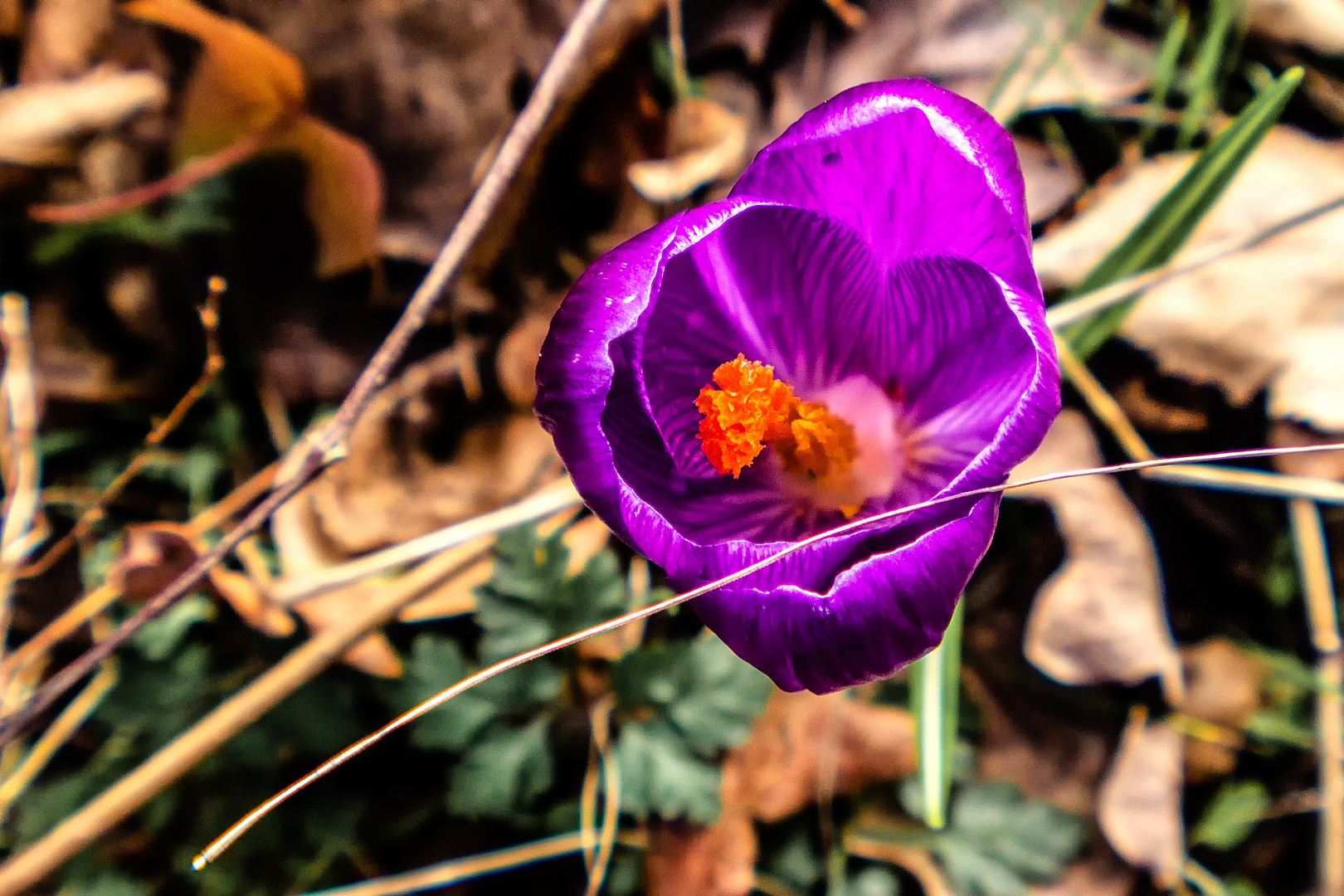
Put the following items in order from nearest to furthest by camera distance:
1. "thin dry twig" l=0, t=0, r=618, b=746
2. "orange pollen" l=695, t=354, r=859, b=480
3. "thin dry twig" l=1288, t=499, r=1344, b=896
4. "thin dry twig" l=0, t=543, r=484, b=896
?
"orange pollen" l=695, t=354, r=859, b=480 < "thin dry twig" l=0, t=0, r=618, b=746 < "thin dry twig" l=0, t=543, r=484, b=896 < "thin dry twig" l=1288, t=499, r=1344, b=896

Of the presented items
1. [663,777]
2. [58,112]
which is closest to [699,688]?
[663,777]

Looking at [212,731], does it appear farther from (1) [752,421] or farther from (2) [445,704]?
(1) [752,421]

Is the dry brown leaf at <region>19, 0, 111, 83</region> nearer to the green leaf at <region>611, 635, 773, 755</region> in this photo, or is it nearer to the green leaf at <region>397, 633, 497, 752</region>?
the green leaf at <region>397, 633, 497, 752</region>

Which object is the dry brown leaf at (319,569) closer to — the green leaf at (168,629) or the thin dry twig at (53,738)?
the green leaf at (168,629)

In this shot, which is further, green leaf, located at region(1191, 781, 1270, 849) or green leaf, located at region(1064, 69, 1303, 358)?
green leaf, located at region(1191, 781, 1270, 849)

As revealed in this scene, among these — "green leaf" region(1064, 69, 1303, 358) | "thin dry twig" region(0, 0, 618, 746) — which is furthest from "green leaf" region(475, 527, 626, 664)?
"green leaf" region(1064, 69, 1303, 358)

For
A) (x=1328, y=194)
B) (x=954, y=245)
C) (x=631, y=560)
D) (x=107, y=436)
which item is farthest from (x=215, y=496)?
(x=1328, y=194)
